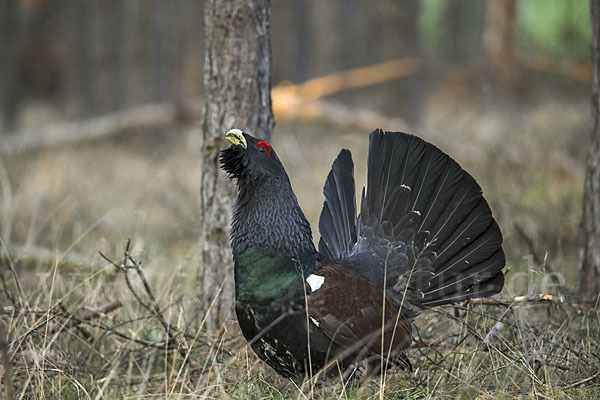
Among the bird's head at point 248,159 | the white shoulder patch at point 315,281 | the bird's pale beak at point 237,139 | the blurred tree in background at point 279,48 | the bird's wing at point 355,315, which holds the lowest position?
the bird's wing at point 355,315

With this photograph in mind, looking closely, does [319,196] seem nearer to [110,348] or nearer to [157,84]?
[110,348]

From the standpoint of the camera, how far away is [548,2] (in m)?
28.9

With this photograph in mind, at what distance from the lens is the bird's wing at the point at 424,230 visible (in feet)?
11.2

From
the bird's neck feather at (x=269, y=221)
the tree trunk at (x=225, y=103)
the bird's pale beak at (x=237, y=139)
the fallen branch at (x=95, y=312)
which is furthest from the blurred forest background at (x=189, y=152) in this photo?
the bird's pale beak at (x=237, y=139)

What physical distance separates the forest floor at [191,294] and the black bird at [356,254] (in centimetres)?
18

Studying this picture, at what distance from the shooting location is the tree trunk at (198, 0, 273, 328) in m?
3.66

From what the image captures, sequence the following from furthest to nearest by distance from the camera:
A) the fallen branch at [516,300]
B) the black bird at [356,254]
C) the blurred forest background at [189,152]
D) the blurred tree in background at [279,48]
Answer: the blurred tree in background at [279,48], the blurred forest background at [189,152], the fallen branch at [516,300], the black bird at [356,254]

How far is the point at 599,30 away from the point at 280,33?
1167 cm

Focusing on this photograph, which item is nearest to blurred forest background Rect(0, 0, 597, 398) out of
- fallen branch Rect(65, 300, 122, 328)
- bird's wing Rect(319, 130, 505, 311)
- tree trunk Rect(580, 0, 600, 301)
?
fallen branch Rect(65, 300, 122, 328)

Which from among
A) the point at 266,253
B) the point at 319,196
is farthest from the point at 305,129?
the point at 266,253

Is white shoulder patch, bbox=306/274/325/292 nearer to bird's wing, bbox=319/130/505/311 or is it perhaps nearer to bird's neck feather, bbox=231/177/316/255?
bird's neck feather, bbox=231/177/316/255

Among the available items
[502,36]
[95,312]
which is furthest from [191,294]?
[502,36]

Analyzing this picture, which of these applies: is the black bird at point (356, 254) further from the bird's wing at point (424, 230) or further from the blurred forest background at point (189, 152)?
the blurred forest background at point (189, 152)

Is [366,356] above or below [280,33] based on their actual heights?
below
